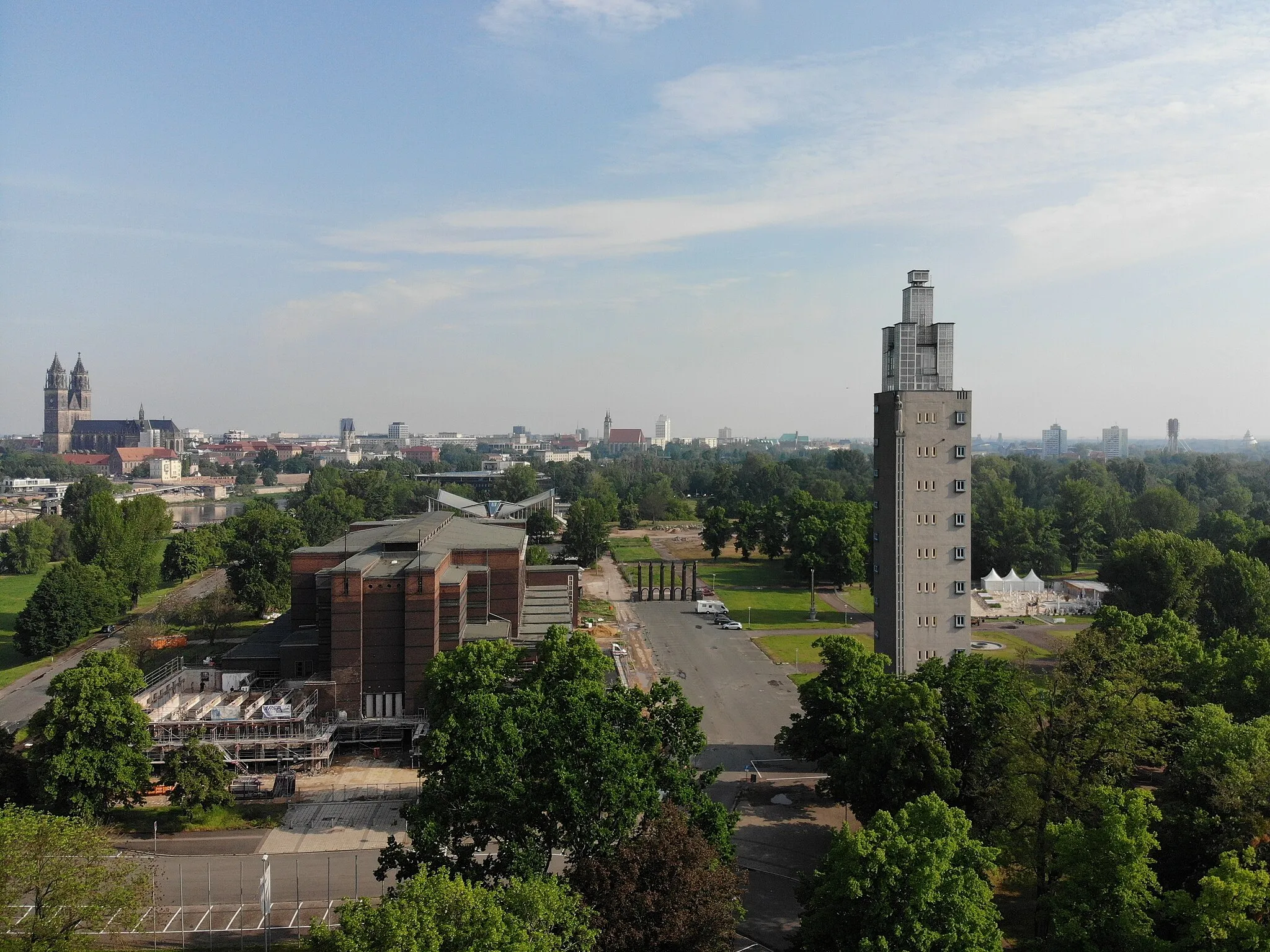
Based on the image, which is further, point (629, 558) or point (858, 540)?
point (629, 558)

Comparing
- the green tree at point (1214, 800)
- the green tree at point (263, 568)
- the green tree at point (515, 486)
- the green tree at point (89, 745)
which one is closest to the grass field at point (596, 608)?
the green tree at point (263, 568)

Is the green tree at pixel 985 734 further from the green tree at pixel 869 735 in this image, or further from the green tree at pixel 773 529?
the green tree at pixel 773 529

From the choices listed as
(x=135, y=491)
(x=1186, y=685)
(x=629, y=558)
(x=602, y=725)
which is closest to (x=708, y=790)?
(x=602, y=725)

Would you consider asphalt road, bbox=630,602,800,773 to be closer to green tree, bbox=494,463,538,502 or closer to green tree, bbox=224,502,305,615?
green tree, bbox=224,502,305,615

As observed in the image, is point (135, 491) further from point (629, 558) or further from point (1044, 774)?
point (1044, 774)

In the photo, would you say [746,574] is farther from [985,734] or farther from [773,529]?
[985,734]

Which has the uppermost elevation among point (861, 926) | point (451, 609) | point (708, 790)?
point (451, 609)

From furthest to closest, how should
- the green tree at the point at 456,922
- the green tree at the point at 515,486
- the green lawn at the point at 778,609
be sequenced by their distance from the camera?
1. the green tree at the point at 515,486
2. the green lawn at the point at 778,609
3. the green tree at the point at 456,922
